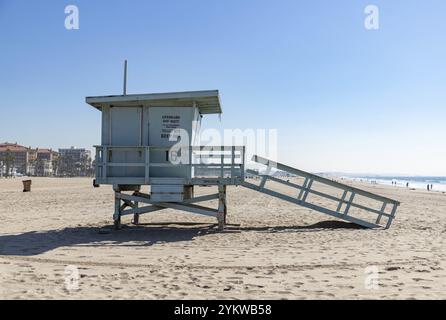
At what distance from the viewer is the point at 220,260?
26.2 ft

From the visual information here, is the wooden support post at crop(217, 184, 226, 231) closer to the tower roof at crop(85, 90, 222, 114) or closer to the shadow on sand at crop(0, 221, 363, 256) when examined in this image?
the shadow on sand at crop(0, 221, 363, 256)

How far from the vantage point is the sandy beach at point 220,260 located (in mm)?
5781

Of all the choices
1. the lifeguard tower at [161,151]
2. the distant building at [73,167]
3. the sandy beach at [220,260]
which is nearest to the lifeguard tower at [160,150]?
the lifeguard tower at [161,151]

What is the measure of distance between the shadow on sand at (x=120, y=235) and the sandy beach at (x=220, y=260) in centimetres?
3

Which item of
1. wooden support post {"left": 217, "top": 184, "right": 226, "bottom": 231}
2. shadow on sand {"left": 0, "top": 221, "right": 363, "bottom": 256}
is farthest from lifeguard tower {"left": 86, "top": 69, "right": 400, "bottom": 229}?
shadow on sand {"left": 0, "top": 221, "right": 363, "bottom": 256}

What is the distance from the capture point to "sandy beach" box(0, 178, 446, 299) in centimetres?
578

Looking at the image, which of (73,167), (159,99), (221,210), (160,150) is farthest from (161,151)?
(73,167)

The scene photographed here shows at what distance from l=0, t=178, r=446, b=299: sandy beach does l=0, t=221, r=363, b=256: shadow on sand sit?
1.0 inches

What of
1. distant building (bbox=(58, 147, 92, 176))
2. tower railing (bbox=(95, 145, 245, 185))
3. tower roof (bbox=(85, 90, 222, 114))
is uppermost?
tower roof (bbox=(85, 90, 222, 114))

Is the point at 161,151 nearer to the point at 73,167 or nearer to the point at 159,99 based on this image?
the point at 159,99

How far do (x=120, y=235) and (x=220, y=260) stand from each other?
14.3ft

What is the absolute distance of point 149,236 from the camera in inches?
438

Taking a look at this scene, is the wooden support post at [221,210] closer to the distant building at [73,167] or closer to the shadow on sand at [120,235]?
the shadow on sand at [120,235]

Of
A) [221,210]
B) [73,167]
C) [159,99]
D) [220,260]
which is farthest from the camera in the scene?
[73,167]
